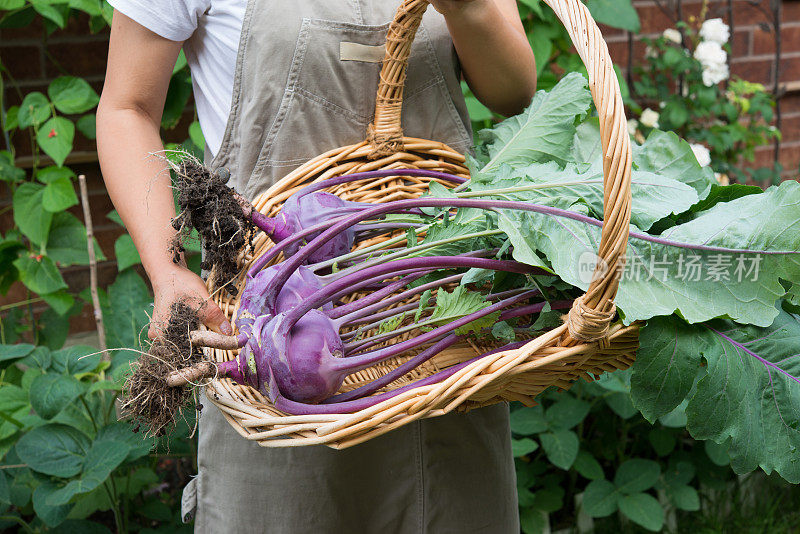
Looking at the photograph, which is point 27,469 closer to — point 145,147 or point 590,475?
point 145,147

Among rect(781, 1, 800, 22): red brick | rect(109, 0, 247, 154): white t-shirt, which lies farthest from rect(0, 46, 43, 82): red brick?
rect(781, 1, 800, 22): red brick

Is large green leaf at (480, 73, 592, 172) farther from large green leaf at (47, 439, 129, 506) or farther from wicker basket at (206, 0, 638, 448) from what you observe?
large green leaf at (47, 439, 129, 506)

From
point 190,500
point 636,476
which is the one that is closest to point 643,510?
point 636,476

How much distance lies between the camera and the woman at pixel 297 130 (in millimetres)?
1058

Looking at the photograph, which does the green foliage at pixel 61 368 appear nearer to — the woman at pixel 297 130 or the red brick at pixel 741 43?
the woman at pixel 297 130

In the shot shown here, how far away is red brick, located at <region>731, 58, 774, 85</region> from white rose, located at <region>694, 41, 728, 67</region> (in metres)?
0.58

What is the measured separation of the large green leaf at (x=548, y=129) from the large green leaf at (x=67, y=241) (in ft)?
3.80

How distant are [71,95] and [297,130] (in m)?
0.96

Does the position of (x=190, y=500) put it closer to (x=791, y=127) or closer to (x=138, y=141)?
(x=138, y=141)

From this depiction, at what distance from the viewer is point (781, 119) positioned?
10.5 ft

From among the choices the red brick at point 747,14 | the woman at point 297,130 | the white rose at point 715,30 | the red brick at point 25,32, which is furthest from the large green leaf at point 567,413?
the red brick at point 747,14

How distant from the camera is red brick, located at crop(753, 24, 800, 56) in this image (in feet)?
9.86

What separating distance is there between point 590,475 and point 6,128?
6.06 feet

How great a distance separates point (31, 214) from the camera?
1.77 metres
